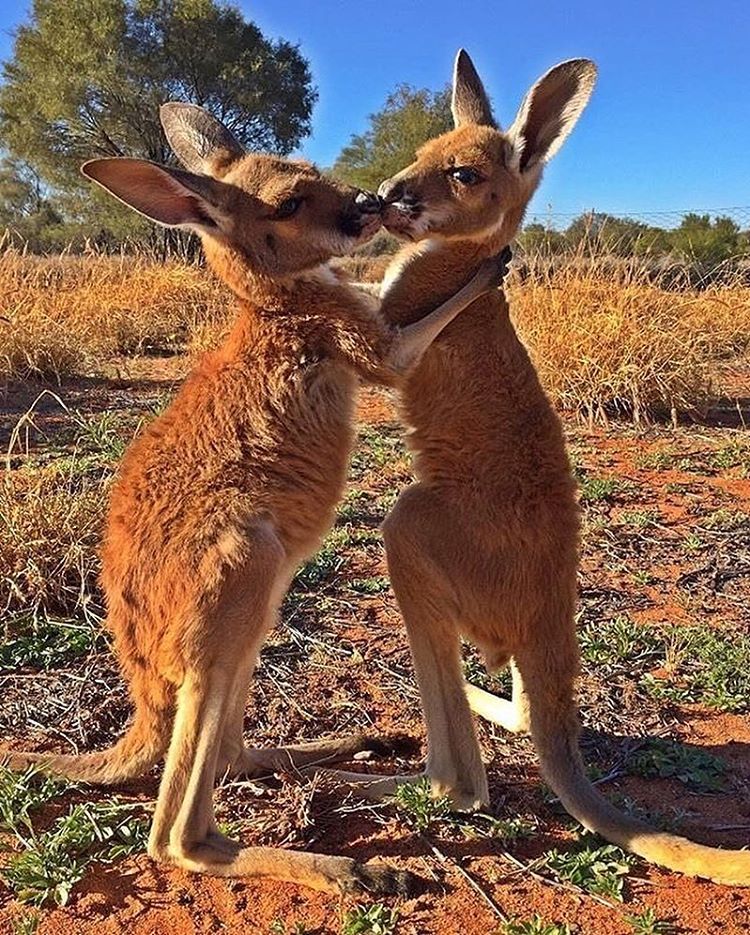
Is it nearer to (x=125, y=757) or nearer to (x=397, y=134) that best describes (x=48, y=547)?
(x=125, y=757)

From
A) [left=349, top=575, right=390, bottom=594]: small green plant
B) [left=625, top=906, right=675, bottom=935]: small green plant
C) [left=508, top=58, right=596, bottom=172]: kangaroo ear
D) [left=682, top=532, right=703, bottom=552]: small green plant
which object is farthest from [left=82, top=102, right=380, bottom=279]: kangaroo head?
[left=682, top=532, right=703, bottom=552]: small green plant

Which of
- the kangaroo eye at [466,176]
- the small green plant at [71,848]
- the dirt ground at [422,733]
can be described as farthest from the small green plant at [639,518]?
the small green plant at [71,848]

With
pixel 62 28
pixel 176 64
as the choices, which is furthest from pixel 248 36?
pixel 62 28

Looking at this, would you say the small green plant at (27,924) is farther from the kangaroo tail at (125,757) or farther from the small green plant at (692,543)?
the small green plant at (692,543)

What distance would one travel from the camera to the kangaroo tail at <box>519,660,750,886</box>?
108 inches

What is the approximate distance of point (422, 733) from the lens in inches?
152

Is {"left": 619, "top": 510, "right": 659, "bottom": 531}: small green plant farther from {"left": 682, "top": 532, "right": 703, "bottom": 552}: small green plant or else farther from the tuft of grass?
the tuft of grass

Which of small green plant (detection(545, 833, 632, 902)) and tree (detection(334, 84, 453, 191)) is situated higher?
tree (detection(334, 84, 453, 191))

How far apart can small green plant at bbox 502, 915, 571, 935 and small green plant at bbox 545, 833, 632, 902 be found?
0.20 m

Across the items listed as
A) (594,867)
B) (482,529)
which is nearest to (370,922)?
(594,867)

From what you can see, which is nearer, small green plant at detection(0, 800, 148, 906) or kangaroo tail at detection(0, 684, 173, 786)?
small green plant at detection(0, 800, 148, 906)

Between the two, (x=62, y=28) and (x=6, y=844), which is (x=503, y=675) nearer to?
(x=6, y=844)

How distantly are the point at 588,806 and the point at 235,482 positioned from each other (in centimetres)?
164

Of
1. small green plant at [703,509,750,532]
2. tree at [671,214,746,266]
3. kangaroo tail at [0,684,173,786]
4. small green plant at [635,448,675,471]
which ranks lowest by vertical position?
kangaroo tail at [0,684,173,786]
